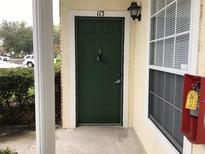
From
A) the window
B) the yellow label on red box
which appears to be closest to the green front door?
the window

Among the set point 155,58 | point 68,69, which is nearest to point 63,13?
point 68,69

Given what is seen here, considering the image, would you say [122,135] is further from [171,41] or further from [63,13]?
[63,13]

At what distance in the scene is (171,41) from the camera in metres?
2.31

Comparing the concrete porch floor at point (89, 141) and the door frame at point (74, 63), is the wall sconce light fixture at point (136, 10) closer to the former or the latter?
the door frame at point (74, 63)

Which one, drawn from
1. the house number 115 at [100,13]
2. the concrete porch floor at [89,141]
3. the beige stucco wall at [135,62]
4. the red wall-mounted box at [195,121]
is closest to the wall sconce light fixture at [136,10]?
the beige stucco wall at [135,62]

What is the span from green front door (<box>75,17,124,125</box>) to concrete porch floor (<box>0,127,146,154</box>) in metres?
0.33

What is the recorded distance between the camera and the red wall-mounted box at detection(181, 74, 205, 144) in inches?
55.7

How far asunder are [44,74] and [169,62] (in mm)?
1310

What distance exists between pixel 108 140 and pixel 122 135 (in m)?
0.34

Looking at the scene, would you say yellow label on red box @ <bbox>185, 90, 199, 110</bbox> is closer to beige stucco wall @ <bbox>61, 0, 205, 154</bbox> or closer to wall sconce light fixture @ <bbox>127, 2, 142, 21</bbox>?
beige stucco wall @ <bbox>61, 0, 205, 154</bbox>

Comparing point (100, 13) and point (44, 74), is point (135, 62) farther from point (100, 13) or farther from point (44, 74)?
point (44, 74)

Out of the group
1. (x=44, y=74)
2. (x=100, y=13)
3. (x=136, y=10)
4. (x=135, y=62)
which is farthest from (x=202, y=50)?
(x=100, y=13)

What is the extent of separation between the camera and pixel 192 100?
4.82 feet

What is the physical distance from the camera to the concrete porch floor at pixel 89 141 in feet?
10.5
